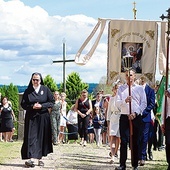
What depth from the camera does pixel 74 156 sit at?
15.5 meters

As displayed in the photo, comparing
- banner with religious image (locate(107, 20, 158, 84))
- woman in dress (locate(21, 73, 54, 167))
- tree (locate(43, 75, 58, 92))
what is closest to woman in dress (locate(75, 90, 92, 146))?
banner with religious image (locate(107, 20, 158, 84))

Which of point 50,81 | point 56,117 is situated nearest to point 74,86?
point 50,81

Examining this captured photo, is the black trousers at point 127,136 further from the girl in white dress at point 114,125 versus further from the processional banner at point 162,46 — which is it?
the processional banner at point 162,46

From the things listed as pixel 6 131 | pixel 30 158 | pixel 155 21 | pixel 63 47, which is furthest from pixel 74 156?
pixel 63 47

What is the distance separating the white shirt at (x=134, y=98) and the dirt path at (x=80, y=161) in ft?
5.50

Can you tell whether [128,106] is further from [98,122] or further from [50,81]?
[50,81]

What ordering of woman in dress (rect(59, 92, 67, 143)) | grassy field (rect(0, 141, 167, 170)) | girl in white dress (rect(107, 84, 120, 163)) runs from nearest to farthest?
grassy field (rect(0, 141, 167, 170)) < girl in white dress (rect(107, 84, 120, 163)) < woman in dress (rect(59, 92, 67, 143))

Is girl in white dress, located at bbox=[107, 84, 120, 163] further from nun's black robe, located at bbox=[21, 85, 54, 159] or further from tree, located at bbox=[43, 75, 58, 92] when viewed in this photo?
tree, located at bbox=[43, 75, 58, 92]

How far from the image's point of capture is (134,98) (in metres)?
11.8

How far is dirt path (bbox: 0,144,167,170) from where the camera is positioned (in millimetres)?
12883

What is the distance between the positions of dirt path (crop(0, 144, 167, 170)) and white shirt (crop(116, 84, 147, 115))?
168cm

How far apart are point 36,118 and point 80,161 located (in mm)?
1852

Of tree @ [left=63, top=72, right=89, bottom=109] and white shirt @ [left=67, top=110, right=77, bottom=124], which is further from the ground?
tree @ [left=63, top=72, right=89, bottom=109]

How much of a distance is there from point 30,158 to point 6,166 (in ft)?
1.69
